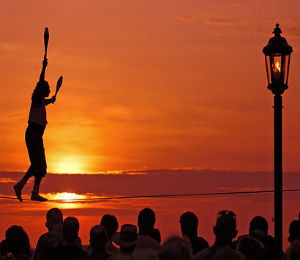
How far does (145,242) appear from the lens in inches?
398

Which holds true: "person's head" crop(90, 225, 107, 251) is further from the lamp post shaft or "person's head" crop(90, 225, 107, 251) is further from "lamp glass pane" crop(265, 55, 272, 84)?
"lamp glass pane" crop(265, 55, 272, 84)

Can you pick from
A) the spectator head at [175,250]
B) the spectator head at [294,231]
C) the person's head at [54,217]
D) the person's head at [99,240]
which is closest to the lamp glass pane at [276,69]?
the spectator head at [294,231]

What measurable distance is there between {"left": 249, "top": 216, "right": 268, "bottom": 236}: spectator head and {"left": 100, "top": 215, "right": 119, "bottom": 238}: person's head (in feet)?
6.31

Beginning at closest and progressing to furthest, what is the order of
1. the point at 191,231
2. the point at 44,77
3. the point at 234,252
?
the point at 234,252, the point at 191,231, the point at 44,77

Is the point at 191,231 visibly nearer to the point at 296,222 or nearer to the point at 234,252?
the point at 296,222

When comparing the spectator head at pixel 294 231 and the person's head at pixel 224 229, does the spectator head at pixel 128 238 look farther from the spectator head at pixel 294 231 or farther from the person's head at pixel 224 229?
the spectator head at pixel 294 231

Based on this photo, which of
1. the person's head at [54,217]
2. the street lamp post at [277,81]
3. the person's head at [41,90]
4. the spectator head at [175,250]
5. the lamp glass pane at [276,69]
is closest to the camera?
the spectator head at [175,250]

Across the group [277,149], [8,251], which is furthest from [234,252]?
[277,149]

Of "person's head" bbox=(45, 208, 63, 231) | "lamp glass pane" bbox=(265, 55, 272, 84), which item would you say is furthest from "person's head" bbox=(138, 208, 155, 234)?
"lamp glass pane" bbox=(265, 55, 272, 84)

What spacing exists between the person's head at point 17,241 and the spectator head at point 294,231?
139 inches

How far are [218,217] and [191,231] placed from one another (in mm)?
1819

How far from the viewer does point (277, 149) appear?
522 inches

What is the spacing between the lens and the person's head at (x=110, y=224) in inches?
443

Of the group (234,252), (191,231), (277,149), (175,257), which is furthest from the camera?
(277,149)
